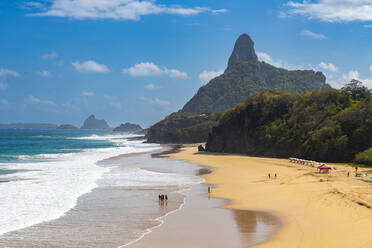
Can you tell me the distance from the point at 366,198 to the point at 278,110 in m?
48.8

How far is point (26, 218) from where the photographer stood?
22.6 metres

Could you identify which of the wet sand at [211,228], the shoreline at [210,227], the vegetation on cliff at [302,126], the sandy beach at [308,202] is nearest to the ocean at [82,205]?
the shoreline at [210,227]

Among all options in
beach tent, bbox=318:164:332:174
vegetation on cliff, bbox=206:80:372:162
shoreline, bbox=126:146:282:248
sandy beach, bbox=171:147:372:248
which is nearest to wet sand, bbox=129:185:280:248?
shoreline, bbox=126:146:282:248

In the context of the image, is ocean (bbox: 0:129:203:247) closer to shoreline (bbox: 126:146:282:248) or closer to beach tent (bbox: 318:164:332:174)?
shoreline (bbox: 126:146:282:248)

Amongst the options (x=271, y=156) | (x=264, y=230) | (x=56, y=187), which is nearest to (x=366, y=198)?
(x=264, y=230)

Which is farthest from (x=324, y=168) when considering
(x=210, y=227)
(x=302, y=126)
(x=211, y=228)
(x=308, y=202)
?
(x=302, y=126)

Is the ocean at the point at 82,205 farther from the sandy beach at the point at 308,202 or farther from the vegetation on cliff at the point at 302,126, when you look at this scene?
the vegetation on cliff at the point at 302,126

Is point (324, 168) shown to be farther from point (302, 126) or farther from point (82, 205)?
point (82, 205)

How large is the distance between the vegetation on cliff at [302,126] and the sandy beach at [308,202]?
36.2 ft

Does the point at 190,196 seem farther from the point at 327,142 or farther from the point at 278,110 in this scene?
the point at 278,110

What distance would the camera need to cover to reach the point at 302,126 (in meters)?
61.6

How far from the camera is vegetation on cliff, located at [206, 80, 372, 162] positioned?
51581mm

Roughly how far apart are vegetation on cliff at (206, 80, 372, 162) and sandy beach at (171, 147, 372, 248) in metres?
11.0

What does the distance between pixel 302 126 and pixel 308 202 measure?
37832 millimetres
